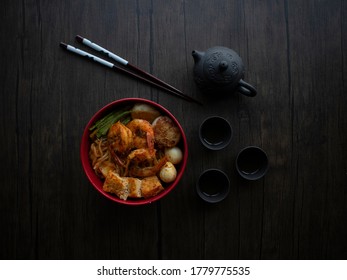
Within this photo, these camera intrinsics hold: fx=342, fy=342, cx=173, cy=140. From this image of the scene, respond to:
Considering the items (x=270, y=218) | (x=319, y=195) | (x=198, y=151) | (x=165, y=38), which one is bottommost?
(x=270, y=218)

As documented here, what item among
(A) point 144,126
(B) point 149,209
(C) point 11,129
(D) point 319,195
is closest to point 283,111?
(D) point 319,195

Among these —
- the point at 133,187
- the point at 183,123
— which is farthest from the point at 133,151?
the point at 183,123

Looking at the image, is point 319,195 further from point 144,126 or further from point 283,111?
point 144,126

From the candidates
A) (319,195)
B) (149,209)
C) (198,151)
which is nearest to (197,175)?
(198,151)

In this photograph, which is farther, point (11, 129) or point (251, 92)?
point (11, 129)

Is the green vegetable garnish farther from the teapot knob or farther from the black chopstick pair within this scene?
the teapot knob

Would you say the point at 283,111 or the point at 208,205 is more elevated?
the point at 283,111

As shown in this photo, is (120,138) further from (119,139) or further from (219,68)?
(219,68)
